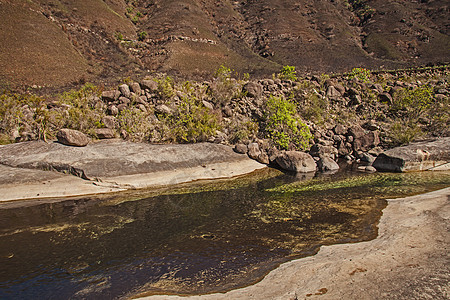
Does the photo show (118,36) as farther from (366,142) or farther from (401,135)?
(401,135)

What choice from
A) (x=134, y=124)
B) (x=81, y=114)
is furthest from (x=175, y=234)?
(x=81, y=114)

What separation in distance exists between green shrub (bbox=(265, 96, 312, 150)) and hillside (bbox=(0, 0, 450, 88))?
19.0 metres

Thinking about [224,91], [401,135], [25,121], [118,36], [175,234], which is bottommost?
[175,234]

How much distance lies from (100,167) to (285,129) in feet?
35.4

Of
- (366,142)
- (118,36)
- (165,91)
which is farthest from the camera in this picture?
(118,36)

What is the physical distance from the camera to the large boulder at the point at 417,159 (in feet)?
43.3

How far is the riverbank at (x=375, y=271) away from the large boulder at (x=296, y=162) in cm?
762

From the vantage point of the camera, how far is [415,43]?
188ft

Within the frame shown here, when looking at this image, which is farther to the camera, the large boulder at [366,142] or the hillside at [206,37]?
the hillside at [206,37]

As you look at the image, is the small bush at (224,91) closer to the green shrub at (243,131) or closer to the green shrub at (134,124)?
the green shrub at (243,131)

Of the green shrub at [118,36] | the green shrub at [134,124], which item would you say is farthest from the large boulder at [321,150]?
the green shrub at [118,36]

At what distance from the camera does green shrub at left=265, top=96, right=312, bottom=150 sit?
53.8 feet

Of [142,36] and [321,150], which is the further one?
[142,36]

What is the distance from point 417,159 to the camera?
43.7 feet
